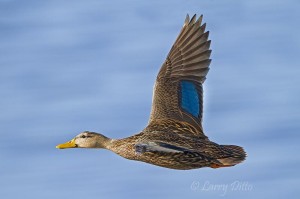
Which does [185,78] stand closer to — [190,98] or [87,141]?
[190,98]

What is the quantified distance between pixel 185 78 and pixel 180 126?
2159 millimetres

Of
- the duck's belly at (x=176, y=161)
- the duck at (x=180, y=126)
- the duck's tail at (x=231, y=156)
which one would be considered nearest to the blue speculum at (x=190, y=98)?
the duck at (x=180, y=126)

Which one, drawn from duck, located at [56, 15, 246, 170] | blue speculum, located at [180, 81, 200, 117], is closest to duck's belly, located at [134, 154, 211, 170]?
duck, located at [56, 15, 246, 170]

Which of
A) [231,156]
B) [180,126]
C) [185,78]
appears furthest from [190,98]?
[231,156]

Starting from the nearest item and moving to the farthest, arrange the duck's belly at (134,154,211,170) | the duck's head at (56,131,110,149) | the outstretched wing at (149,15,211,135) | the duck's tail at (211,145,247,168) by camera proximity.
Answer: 1. the duck's belly at (134,154,211,170)
2. the duck's tail at (211,145,247,168)
3. the duck's head at (56,131,110,149)
4. the outstretched wing at (149,15,211,135)

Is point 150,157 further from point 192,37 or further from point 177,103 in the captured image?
point 192,37

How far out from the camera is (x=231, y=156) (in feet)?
82.1

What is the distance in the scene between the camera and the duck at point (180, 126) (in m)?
24.7

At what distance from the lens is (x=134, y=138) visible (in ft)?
85.4

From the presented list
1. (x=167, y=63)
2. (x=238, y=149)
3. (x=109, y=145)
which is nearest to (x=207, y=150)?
(x=238, y=149)

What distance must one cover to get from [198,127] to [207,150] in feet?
6.63

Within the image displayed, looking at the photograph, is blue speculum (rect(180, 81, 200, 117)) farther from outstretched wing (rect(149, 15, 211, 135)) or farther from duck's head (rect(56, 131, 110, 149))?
duck's head (rect(56, 131, 110, 149))

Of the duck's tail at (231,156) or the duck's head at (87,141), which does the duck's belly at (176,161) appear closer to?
the duck's tail at (231,156)

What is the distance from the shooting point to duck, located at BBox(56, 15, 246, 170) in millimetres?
24672
